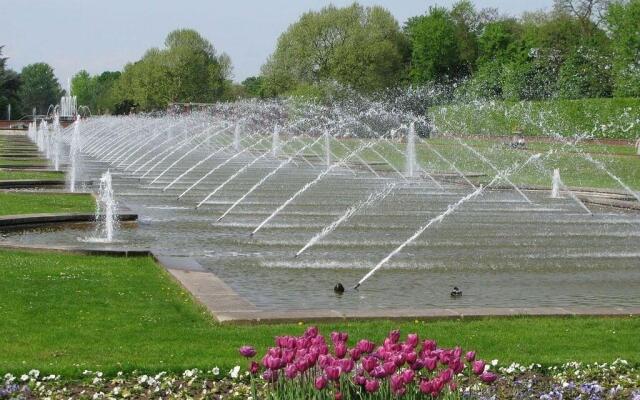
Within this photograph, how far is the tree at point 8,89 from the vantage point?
314 feet

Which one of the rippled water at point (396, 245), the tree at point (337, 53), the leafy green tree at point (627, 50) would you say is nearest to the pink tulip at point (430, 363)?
the rippled water at point (396, 245)

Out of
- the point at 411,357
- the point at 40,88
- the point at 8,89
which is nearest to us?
the point at 411,357

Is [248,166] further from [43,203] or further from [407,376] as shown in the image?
[407,376]

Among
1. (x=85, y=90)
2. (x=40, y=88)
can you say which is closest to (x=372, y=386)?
(x=40, y=88)

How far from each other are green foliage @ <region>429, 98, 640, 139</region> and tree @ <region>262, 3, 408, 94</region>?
1163cm

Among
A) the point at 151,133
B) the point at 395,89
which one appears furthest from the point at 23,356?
the point at 395,89

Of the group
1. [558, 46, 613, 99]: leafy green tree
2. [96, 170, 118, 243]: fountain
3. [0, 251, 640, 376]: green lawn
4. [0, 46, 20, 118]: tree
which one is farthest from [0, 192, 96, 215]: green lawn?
[0, 46, 20, 118]: tree

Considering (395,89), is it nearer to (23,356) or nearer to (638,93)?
(638,93)

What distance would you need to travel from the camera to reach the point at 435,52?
77.1 m

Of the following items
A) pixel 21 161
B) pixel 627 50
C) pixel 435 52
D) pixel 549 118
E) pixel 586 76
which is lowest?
pixel 21 161

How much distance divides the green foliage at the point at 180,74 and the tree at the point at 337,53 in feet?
52.5

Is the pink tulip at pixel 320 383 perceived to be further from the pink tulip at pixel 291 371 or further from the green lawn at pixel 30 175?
the green lawn at pixel 30 175

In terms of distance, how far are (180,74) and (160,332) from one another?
278 ft

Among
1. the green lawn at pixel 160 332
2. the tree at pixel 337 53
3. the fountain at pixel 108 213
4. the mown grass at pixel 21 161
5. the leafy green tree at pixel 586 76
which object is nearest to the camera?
the green lawn at pixel 160 332
